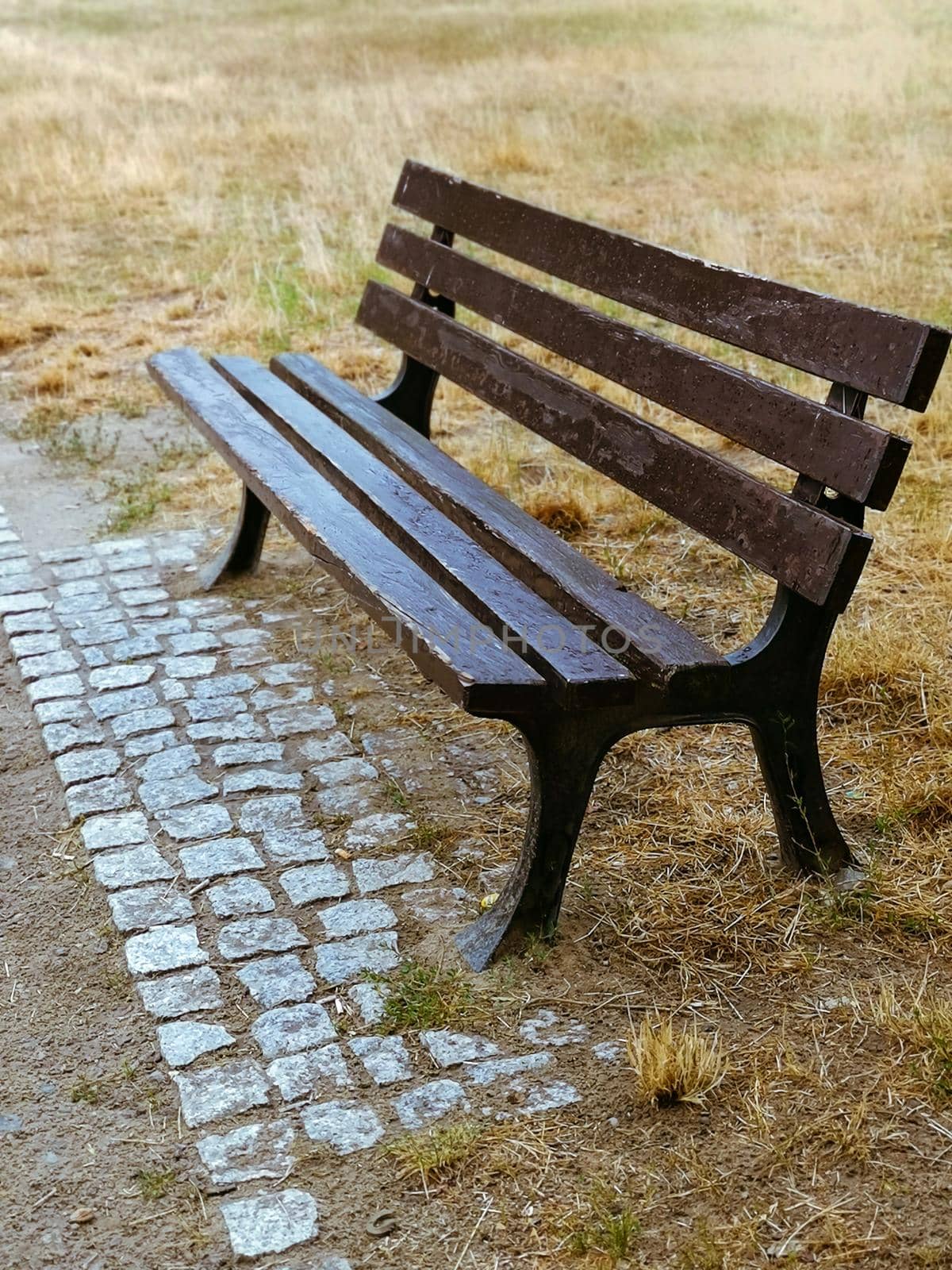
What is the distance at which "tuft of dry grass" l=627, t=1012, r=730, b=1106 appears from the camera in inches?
97.8

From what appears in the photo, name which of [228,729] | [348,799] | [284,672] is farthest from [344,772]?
[284,672]

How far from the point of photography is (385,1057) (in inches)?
103

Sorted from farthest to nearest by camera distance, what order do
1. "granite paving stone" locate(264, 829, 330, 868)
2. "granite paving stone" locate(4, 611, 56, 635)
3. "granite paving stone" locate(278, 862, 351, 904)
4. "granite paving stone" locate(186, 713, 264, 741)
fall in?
Result: "granite paving stone" locate(4, 611, 56, 635), "granite paving stone" locate(186, 713, 264, 741), "granite paving stone" locate(264, 829, 330, 868), "granite paving stone" locate(278, 862, 351, 904)

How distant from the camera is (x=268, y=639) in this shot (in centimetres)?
435

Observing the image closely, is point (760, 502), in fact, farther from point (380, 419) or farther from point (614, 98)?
point (614, 98)

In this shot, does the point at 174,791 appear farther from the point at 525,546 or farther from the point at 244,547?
the point at 244,547

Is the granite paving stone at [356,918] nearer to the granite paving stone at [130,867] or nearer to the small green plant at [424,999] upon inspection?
the small green plant at [424,999]

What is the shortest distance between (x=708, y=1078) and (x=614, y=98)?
43.3 feet

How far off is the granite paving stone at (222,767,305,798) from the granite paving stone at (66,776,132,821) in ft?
0.84

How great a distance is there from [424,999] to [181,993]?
511mm

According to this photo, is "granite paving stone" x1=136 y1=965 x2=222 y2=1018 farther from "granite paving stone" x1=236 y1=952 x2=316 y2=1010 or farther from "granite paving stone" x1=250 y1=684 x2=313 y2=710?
"granite paving stone" x1=250 y1=684 x2=313 y2=710

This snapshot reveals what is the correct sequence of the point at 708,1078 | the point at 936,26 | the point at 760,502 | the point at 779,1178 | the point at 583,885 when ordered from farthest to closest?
the point at 936,26
the point at 583,885
the point at 760,502
the point at 708,1078
the point at 779,1178

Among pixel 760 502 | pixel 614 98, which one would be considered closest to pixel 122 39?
pixel 614 98

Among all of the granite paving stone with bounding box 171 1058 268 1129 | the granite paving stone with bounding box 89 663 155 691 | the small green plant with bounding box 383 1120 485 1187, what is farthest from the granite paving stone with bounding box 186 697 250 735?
the small green plant with bounding box 383 1120 485 1187
